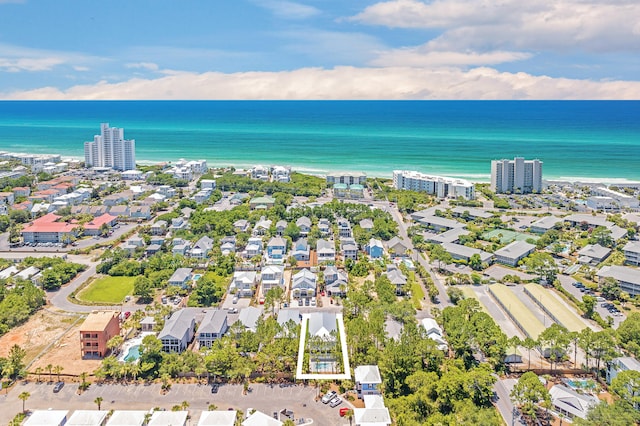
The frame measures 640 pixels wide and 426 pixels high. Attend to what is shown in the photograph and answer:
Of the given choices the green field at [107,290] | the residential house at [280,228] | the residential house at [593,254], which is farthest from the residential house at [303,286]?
the residential house at [593,254]

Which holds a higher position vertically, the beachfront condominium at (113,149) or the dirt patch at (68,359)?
the beachfront condominium at (113,149)

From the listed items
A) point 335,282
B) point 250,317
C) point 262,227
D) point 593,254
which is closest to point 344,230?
point 262,227

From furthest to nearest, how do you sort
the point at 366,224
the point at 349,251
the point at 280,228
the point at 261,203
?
the point at 261,203 < the point at 366,224 < the point at 280,228 < the point at 349,251

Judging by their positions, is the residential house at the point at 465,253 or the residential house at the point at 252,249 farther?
the residential house at the point at 252,249

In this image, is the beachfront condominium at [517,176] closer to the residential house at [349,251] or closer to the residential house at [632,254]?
the residential house at [632,254]

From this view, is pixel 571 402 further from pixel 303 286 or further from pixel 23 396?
pixel 23 396

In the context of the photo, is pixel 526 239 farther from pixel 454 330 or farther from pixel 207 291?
pixel 207 291

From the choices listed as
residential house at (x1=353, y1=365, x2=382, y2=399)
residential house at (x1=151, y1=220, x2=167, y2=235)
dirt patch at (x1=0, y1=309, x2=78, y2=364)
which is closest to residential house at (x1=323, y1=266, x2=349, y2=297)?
residential house at (x1=353, y1=365, x2=382, y2=399)
